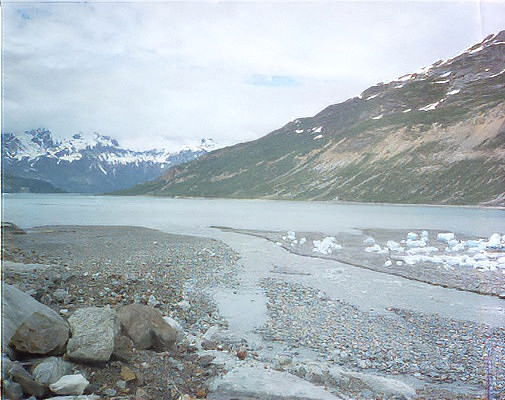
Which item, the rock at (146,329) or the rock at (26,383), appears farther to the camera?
the rock at (146,329)

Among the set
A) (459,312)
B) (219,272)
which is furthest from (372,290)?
(219,272)

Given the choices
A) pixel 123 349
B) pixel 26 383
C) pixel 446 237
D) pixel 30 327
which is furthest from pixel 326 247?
pixel 26 383

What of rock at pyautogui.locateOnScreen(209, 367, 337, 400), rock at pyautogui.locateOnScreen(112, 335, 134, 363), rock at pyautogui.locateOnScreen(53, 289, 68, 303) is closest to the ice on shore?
rock at pyautogui.locateOnScreen(209, 367, 337, 400)

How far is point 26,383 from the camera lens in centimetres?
531

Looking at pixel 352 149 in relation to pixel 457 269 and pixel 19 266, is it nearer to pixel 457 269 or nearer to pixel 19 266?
pixel 457 269

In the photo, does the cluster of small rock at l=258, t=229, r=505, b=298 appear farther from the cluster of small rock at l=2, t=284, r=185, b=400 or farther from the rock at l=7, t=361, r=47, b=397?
the rock at l=7, t=361, r=47, b=397

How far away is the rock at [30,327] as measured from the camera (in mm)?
6059

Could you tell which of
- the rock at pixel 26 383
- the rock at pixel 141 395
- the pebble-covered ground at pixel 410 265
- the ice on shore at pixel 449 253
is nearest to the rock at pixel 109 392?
the rock at pixel 141 395

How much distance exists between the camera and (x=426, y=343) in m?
9.98

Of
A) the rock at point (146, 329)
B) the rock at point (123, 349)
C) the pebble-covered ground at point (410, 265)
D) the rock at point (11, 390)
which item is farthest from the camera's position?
the pebble-covered ground at point (410, 265)

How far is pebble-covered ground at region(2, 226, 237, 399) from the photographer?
6.56 m

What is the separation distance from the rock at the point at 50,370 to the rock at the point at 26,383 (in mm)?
144

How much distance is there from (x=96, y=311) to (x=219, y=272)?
11.3 m

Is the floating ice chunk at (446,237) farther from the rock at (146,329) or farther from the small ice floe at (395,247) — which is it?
the rock at (146,329)
